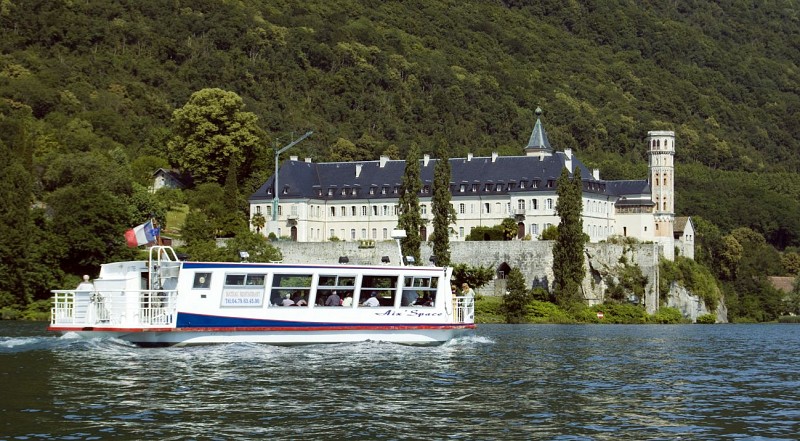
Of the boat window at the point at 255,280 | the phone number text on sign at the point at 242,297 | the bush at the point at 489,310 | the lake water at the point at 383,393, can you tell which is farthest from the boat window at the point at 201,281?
the bush at the point at 489,310

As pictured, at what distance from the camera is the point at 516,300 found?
113 meters

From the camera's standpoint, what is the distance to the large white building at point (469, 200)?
140 m

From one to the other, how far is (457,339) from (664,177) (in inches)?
3648

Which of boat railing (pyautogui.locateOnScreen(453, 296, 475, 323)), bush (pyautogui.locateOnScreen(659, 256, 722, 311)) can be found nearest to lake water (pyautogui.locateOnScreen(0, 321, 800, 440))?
boat railing (pyautogui.locateOnScreen(453, 296, 475, 323))

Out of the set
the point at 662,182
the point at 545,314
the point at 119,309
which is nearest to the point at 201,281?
the point at 119,309

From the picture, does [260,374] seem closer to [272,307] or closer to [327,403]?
[327,403]

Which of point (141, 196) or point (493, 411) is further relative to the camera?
point (141, 196)

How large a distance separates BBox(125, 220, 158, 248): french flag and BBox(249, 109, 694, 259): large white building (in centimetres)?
8213

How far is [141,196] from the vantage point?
5017 inches

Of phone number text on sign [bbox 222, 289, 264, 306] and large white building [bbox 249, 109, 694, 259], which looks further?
large white building [bbox 249, 109, 694, 259]

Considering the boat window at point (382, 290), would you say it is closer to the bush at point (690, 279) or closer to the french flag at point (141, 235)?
the french flag at point (141, 235)

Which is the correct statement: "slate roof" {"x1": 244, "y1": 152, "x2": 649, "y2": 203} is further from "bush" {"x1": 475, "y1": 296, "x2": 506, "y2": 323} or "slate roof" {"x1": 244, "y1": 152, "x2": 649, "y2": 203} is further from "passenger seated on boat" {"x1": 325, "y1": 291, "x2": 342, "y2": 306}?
"passenger seated on boat" {"x1": 325, "y1": 291, "x2": 342, "y2": 306}

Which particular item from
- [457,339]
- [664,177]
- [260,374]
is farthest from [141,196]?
[260,374]

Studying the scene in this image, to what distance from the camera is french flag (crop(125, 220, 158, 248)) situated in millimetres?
55219
